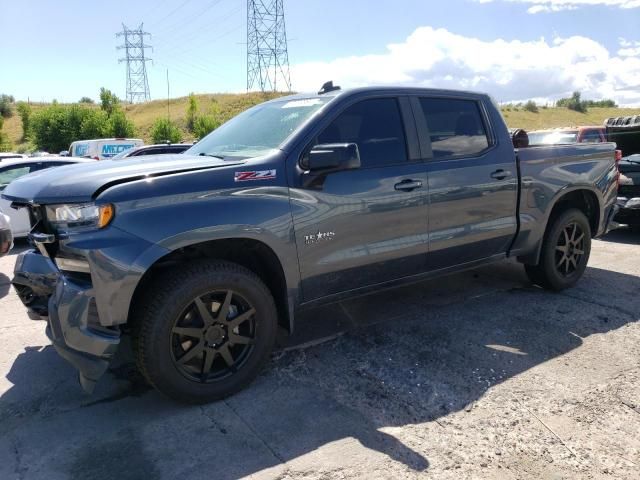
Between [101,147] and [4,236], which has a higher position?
[101,147]

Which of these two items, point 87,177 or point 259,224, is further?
point 259,224

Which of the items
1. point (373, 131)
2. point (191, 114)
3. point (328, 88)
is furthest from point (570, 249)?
point (191, 114)

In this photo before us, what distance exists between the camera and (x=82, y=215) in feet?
9.52

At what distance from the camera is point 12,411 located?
328cm

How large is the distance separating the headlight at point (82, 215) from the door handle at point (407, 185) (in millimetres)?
2005

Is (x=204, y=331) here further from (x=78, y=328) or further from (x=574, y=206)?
(x=574, y=206)

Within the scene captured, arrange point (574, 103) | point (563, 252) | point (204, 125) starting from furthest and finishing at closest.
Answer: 1. point (574, 103)
2. point (204, 125)
3. point (563, 252)

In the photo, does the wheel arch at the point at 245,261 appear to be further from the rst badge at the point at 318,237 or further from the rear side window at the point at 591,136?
the rear side window at the point at 591,136

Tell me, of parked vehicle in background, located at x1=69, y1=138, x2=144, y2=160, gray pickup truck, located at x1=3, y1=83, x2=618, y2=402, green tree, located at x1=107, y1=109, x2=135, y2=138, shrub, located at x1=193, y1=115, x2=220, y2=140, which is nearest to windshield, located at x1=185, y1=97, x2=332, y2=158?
gray pickup truck, located at x1=3, y1=83, x2=618, y2=402

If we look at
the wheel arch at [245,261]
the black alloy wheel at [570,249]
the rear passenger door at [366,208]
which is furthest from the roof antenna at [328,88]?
the black alloy wheel at [570,249]

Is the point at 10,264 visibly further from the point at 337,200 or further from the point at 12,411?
the point at 337,200

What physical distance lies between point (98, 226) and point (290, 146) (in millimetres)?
1307

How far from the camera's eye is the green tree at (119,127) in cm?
4616

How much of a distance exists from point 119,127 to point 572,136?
141 ft
